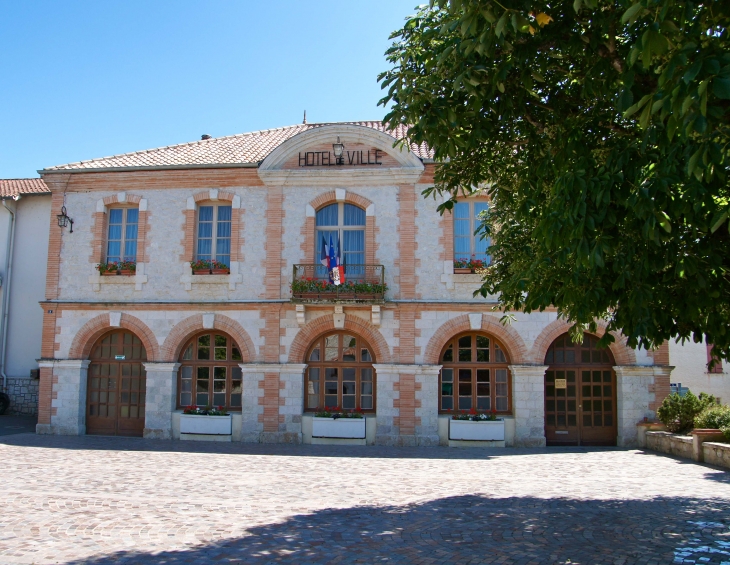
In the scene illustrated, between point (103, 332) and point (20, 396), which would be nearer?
point (103, 332)

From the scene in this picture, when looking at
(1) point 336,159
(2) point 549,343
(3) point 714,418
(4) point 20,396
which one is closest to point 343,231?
(1) point 336,159

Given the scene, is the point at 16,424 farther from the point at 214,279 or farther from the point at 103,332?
the point at 214,279

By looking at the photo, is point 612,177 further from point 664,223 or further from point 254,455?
point 254,455

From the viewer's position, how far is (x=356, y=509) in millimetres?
8758

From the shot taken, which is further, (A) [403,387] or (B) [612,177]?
(A) [403,387]

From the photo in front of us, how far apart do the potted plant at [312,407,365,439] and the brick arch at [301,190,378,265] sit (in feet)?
12.8

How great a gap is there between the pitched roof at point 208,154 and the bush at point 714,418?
882 centimetres

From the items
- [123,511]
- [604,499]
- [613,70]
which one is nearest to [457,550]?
[604,499]

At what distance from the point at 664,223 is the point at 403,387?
11883 millimetres

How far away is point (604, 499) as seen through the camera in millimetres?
9570

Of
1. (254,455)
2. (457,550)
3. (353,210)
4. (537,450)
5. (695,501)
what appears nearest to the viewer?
(457,550)

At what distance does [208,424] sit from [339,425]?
3.37 meters

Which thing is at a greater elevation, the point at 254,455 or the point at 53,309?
the point at 53,309

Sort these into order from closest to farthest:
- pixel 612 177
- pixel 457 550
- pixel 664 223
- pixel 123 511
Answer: pixel 664 223 < pixel 612 177 < pixel 457 550 < pixel 123 511
